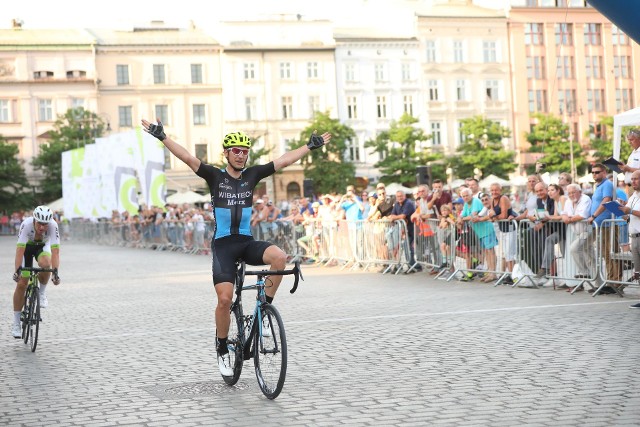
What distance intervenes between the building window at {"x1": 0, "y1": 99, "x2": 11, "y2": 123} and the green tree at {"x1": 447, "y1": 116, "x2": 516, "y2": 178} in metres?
34.4

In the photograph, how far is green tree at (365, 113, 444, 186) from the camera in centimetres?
8156

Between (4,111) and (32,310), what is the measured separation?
81352 mm

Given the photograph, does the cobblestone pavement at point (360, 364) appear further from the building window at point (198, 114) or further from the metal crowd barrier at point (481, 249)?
the building window at point (198, 114)

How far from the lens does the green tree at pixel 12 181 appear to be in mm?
86188

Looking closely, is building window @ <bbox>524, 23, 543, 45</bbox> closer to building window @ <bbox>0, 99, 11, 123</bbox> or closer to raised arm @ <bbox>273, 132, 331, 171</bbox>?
building window @ <bbox>0, 99, 11, 123</bbox>

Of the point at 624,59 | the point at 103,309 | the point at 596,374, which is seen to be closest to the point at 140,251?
the point at 103,309

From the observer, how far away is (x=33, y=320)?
12375 millimetres

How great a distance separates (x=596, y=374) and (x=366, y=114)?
84.9m

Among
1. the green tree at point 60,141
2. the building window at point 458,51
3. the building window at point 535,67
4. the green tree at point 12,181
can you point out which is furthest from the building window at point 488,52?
the green tree at point 12,181

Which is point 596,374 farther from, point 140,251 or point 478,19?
point 478,19

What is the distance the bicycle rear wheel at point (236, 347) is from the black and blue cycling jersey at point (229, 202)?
25.0 inches

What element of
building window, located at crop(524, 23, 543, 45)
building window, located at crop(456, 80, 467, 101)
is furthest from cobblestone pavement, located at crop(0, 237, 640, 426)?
building window, located at crop(524, 23, 543, 45)

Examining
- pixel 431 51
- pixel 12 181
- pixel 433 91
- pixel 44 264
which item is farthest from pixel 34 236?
pixel 431 51

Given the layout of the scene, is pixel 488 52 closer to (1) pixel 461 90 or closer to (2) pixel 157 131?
(1) pixel 461 90
